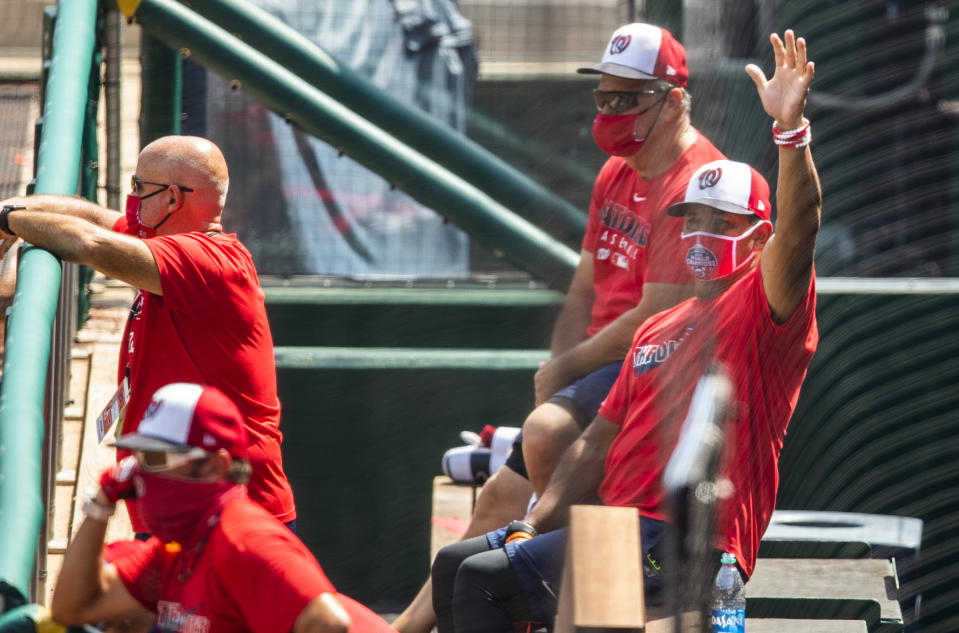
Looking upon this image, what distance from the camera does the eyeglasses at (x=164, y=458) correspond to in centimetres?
265

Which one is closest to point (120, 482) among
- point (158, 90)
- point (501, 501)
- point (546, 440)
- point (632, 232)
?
point (546, 440)

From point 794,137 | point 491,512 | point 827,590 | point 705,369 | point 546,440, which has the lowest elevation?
point 827,590

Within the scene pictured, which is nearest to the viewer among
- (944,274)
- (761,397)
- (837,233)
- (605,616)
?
(605,616)

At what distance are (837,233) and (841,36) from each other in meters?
0.95

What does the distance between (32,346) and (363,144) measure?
8.65 feet

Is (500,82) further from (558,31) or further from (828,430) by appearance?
(828,430)

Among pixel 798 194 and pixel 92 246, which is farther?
pixel 92 246

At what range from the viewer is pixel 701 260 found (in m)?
3.67

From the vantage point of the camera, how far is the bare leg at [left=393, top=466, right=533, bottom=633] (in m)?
4.23

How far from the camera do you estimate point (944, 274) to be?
669 cm

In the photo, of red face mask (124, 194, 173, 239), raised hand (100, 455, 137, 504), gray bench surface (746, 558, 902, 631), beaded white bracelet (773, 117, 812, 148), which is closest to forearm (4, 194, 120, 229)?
red face mask (124, 194, 173, 239)

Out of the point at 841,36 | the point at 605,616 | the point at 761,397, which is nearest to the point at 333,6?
the point at 841,36

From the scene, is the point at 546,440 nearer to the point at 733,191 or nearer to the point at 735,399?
the point at 735,399

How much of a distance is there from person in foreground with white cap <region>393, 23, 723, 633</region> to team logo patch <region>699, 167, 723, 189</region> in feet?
1.48
